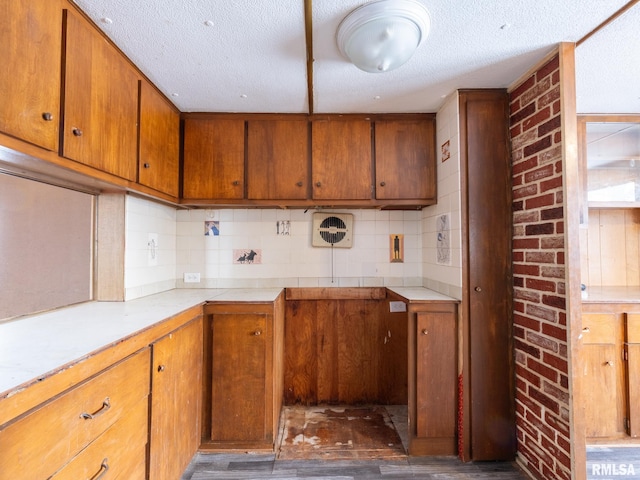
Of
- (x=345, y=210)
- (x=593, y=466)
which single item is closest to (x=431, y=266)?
(x=345, y=210)

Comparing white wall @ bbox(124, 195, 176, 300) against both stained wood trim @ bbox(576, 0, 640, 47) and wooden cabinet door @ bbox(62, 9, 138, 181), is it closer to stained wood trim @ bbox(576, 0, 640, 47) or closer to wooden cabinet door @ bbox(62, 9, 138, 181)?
wooden cabinet door @ bbox(62, 9, 138, 181)

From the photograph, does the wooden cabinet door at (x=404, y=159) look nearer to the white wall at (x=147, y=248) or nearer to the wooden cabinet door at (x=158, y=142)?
the wooden cabinet door at (x=158, y=142)

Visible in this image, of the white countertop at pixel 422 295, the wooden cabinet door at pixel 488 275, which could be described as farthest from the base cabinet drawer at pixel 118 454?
the wooden cabinet door at pixel 488 275

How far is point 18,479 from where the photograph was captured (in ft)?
2.32

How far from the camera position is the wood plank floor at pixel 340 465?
165cm

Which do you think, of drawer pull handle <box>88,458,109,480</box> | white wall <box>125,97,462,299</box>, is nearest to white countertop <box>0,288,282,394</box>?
drawer pull handle <box>88,458,109,480</box>

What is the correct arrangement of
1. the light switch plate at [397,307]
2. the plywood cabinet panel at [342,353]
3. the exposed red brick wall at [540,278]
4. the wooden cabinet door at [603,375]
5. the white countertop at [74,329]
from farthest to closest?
the plywood cabinet panel at [342,353] < the light switch plate at [397,307] < the wooden cabinet door at [603,375] < the exposed red brick wall at [540,278] < the white countertop at [74,329]

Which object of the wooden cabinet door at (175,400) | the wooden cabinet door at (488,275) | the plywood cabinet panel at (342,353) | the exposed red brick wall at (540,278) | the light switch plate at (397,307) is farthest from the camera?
the plywood cabinet panel at (342,353)

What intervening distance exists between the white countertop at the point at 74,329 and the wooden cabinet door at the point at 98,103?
700mm

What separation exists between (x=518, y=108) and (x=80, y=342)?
2408mm

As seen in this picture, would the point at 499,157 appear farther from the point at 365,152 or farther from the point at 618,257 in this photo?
the point at 618,257

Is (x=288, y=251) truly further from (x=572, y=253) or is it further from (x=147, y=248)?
(x=572, y=253)

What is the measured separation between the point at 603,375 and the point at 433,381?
1103mm

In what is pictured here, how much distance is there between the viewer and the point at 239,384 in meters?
1.79
